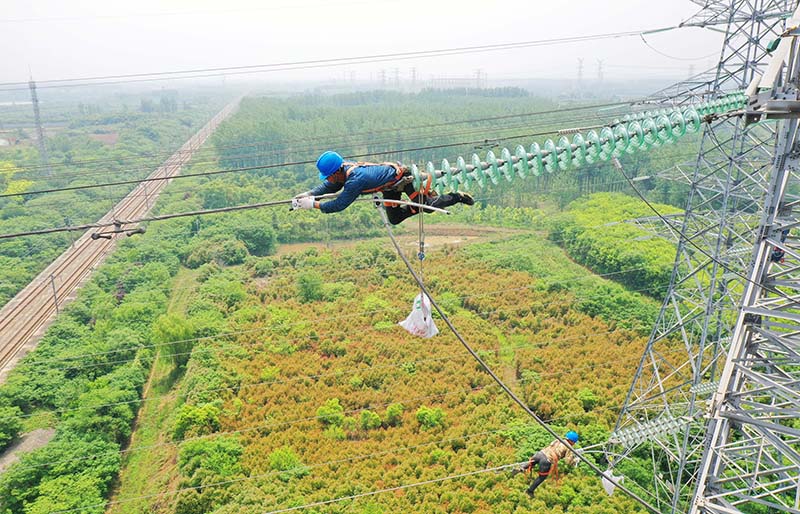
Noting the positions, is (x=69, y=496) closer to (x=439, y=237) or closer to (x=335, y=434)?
(x=335, y=434)

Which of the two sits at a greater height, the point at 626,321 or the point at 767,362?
the point at 767,362

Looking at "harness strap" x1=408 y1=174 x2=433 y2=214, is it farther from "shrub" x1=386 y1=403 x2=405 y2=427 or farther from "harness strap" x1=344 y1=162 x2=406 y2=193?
"shrub" x1=386 y1=403 x2=405 y2=427

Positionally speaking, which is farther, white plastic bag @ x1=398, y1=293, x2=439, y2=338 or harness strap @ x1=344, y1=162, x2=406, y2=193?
white plastic bag @ x1=398, y1=293, x2=439, y2=338

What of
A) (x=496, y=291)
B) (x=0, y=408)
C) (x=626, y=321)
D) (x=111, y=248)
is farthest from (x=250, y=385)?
(x=111, y=248)

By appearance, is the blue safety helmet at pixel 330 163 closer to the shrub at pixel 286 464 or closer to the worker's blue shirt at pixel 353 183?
the worker's blue shirt at pixel 353 183

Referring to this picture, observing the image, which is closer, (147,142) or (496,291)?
(496,291)

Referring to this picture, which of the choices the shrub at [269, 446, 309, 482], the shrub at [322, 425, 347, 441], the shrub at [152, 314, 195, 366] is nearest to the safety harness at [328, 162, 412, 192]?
the shrub at [269, 446, 309, 482]

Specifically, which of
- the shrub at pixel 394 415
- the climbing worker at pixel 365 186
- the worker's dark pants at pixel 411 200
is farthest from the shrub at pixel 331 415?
the climbing worker at pixel 365 186

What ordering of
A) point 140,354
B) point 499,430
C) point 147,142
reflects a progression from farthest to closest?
point 147,142 → point 140,354 → point 499,430

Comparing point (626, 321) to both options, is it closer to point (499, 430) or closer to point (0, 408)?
point (499, 430)
